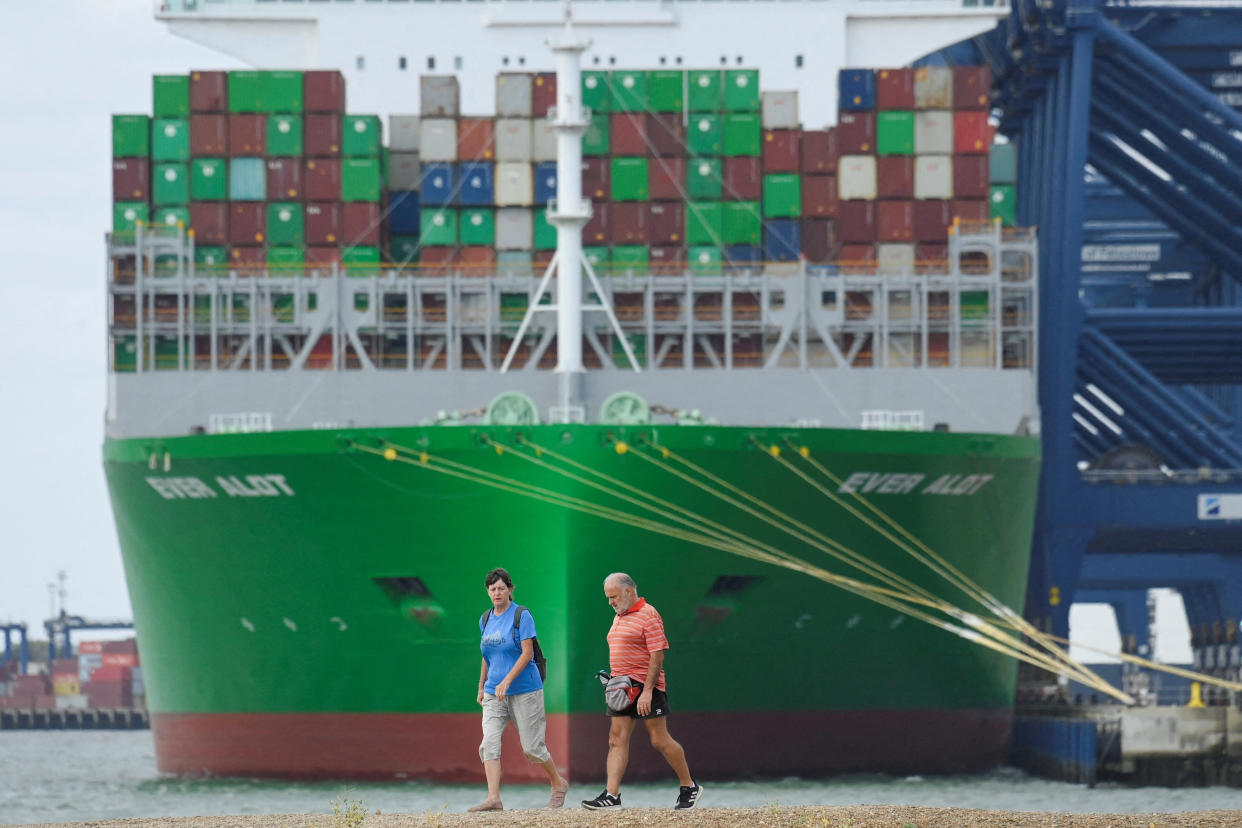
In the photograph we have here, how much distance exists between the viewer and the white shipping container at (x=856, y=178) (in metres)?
36.2

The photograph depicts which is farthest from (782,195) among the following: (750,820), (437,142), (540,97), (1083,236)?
(750,820)

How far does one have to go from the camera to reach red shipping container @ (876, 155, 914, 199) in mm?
36219

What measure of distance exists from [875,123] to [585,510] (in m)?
11.6

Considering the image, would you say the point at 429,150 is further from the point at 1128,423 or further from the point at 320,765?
the point at 1128,423

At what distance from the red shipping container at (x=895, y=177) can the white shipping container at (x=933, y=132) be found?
1.07ft

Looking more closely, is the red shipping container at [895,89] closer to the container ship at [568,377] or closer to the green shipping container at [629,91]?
the container ship at [568,377]

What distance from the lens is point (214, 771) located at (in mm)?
32406

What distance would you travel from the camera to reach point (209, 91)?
3678 centimetres

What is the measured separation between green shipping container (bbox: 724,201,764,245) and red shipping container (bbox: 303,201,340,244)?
6.17 m

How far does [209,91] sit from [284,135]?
1.55 meters

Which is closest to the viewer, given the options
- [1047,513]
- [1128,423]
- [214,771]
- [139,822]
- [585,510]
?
[139,822]

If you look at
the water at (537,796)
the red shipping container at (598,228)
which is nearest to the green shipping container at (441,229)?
the red shipping container at (598,228)

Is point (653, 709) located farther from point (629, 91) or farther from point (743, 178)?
point (629, 91)

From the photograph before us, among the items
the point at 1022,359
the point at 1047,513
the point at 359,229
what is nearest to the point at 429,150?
the point at 359,229
